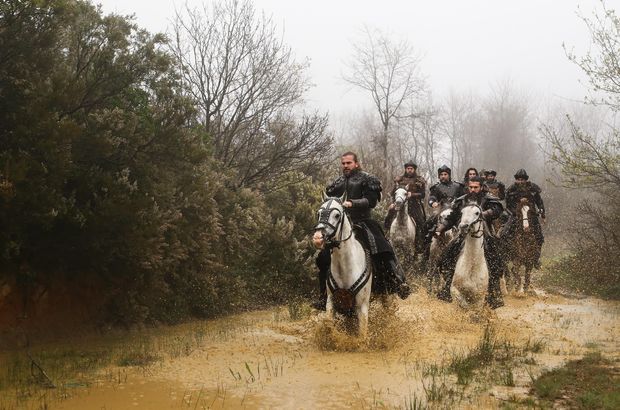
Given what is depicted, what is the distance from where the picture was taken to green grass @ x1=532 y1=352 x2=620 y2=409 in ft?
21.7

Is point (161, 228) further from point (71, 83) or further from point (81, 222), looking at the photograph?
point (71, 83)

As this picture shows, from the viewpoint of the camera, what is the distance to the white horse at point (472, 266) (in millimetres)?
11023

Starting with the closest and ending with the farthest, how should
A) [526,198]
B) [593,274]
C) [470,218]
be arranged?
[470,218] < [526,198] < [593,274]

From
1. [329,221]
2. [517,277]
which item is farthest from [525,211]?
[329,221]

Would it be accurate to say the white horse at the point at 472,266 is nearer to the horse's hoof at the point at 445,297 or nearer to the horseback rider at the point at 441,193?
the horse's hoof at the point at 445,297

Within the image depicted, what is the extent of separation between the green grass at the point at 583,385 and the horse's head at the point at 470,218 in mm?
2947

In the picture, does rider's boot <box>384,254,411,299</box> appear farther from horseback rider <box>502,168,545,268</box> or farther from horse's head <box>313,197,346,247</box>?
horseback rider <box>502,168,545,268</box>

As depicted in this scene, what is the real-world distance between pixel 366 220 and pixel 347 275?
1065mm

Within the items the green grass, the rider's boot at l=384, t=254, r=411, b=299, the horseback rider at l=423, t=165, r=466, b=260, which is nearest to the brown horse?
the horseback rider at l=423, t=165, r=466, b=260

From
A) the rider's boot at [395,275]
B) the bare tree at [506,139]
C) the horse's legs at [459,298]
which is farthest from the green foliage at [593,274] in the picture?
the bare tree at [506,139]

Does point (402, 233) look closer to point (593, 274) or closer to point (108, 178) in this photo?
point (593, 274)

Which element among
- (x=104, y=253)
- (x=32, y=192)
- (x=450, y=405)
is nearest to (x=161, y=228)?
(x=104, y=253)

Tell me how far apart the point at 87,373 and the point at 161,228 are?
3060mm

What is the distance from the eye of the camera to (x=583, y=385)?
289 inches
